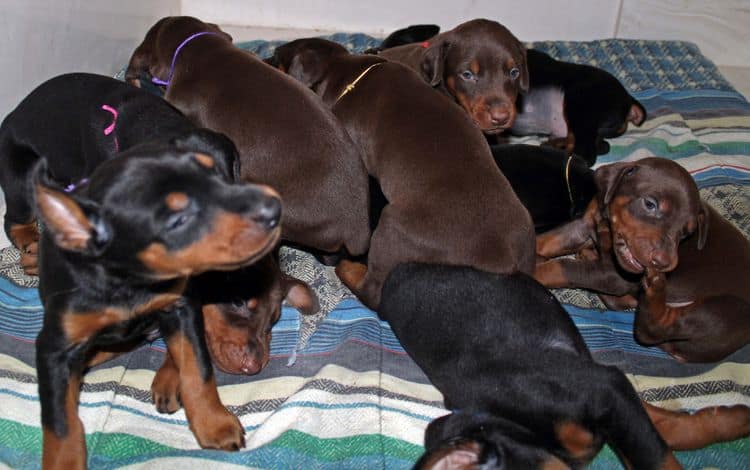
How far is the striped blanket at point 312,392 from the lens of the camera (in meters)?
2.91

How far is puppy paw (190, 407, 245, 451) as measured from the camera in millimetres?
2895

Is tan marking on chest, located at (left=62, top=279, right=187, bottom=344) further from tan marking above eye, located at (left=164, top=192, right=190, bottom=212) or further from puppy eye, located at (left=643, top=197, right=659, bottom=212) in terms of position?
puppy eye, located at (left=643, top=197, right=659, bottom=212)

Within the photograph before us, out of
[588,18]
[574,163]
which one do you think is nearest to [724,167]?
[574,163]

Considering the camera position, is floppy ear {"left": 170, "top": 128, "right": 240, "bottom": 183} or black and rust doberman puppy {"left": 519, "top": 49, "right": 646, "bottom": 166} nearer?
floppy ear {"left": 170, "top": 128, "right": 240, "bottom": 183}

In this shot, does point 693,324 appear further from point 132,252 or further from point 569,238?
point 132,252

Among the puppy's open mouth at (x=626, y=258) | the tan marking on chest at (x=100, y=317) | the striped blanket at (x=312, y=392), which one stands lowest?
the striped blanket at (x=312, y=392)

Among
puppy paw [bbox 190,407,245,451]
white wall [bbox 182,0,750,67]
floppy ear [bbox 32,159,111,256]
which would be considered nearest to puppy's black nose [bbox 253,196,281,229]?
floppy ear [bbox 32,159,111,256]

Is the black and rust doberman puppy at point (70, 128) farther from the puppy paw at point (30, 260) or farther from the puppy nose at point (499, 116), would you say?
the puppy nose at point (499, 116)

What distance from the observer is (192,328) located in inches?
113

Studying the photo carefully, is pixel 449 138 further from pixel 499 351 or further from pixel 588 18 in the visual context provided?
pixel 588 18

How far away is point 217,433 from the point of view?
9.52 ft

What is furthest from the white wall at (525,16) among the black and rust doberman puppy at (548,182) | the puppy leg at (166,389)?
the puppy leg at (166,389)

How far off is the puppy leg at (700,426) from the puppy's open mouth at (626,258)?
0.79m

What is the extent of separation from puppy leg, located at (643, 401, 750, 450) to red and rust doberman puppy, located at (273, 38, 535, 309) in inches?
32.5
